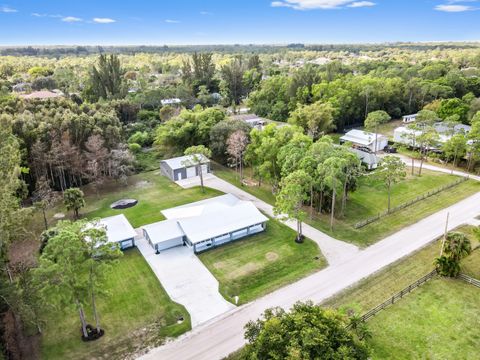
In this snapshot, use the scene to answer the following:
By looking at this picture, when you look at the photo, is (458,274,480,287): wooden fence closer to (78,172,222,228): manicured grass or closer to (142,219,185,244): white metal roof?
(142,219,185,244): white metal roof

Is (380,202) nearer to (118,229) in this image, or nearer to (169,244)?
(169,244)

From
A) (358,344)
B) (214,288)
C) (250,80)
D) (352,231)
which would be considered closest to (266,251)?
(214,288)

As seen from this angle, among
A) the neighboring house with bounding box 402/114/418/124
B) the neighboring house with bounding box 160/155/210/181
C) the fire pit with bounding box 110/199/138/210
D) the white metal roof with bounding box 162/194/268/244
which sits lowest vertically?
the fire pit with bounding box 110/199/138/210

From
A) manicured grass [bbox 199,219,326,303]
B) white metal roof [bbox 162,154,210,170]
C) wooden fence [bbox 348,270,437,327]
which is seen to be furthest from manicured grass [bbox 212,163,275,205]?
wooden fence [bbox 348,270,437,327]

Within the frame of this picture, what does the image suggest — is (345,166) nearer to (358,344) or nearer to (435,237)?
(435,237)

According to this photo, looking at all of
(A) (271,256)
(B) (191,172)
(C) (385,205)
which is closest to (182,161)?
(B) (191,172)

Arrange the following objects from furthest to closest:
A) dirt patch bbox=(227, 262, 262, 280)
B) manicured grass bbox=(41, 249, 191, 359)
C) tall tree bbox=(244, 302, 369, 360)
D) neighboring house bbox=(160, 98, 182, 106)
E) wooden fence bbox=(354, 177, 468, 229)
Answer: neighboring house bbox=(160, 98, 182, 106) → wooden fence bbox=(354, 177, 468, 229) → dirt patch bbox=(227, 262, 262, 280) → manicured grass bbox=(41, 249, 191, 359) → tall tree bbox=(244, 302, 369, 360)
